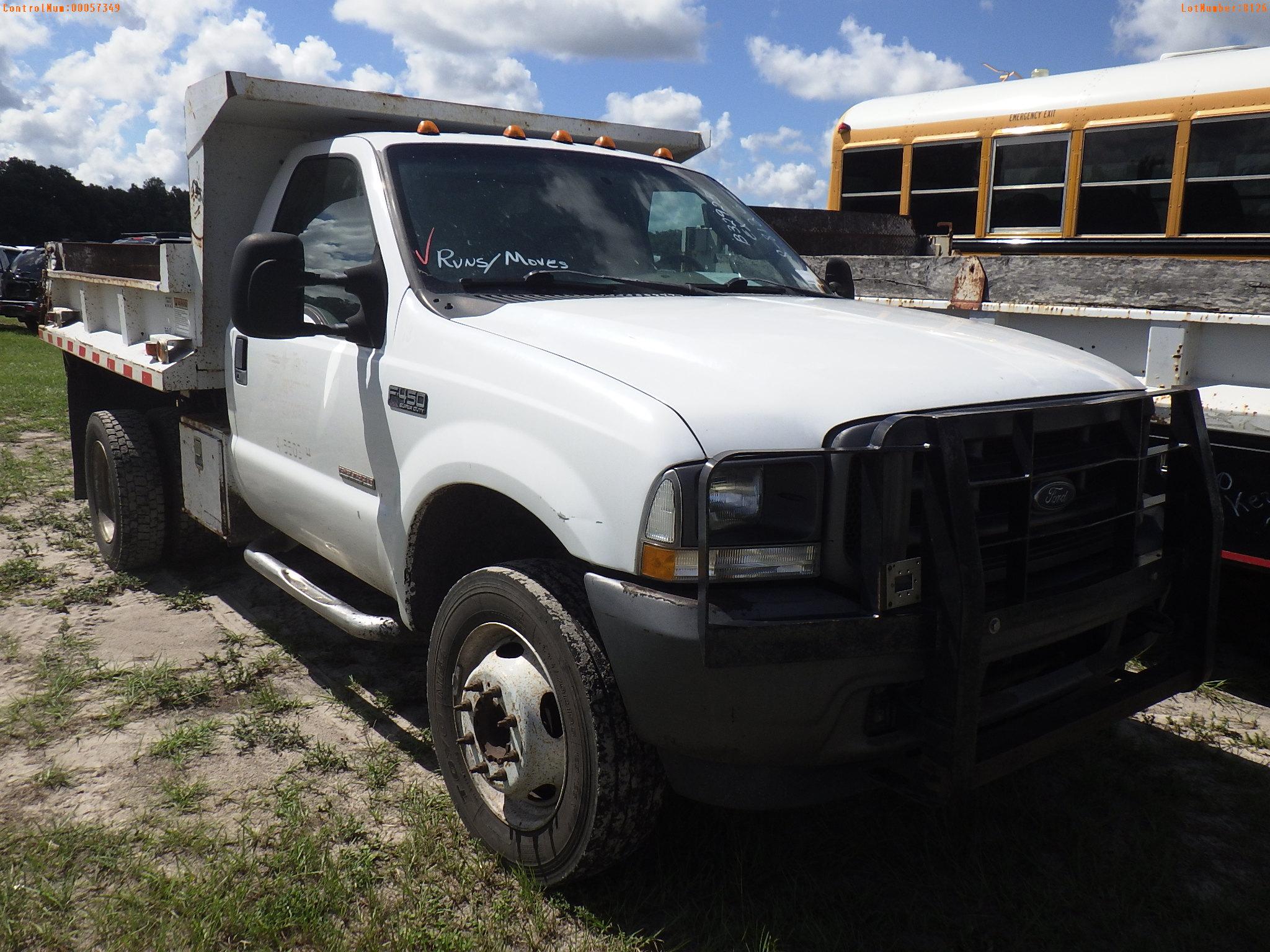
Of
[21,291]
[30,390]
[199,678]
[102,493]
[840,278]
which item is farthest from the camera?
[21,291]

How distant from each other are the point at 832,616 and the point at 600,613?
522 millimetres

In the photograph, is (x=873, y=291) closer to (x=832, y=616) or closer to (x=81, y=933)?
(x=832, y=616)

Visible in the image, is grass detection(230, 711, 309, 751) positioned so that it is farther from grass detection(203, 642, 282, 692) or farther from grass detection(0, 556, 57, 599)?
grass detection(0, 556, 57, 599)

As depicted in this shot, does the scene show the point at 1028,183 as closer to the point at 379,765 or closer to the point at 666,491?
the point at 379,765

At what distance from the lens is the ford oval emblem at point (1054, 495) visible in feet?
8.36

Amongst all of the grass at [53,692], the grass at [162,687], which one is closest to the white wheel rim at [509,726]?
the grass at [162,687]

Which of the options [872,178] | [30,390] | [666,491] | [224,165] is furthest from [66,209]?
[666,491]

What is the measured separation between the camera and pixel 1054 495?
2.58 m

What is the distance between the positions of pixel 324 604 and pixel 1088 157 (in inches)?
292

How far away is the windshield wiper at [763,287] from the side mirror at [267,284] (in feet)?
4.22

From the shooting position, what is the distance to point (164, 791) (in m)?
3.30

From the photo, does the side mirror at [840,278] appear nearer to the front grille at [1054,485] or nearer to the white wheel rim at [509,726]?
the front grille at [1054,485]

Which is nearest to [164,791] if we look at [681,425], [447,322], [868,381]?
[447,322]

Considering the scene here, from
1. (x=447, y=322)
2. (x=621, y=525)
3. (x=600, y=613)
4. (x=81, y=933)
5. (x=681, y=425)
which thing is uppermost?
(x=447, y=322)
